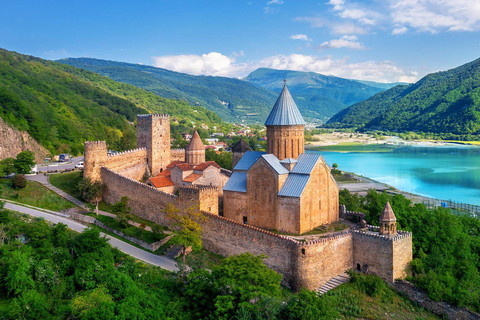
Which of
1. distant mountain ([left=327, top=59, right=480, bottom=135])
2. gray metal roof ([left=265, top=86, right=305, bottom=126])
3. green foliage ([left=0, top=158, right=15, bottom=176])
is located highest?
distant mountain ([left=327, top=59, right=480, bottom=135])

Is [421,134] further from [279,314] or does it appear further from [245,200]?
[279,314]

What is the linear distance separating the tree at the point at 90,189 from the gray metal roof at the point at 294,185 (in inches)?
447

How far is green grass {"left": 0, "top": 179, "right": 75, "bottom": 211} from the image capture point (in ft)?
72.2

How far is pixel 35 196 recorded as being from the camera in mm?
22938

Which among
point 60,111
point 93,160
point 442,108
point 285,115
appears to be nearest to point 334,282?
point 285,115

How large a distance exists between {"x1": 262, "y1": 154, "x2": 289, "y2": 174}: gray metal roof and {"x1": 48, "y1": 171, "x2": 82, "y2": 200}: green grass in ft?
40.2

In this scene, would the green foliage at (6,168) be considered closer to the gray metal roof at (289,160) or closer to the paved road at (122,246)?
the paved road at (122,246)

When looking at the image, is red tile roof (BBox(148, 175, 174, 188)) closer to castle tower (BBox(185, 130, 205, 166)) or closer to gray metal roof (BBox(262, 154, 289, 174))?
castle tower (BBox(185, 130, 205, 166))

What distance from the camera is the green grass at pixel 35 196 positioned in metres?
22.0

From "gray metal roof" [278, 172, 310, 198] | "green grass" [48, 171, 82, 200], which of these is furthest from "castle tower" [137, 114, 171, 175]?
"gray metal roof" [278, 172, 310, 198]

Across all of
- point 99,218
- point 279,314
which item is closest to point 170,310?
point 279,314

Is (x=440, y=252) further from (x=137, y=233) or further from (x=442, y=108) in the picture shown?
(x=442, y=108)

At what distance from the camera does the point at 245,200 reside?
20297 millimetres

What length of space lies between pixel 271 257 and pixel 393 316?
5.07 m
